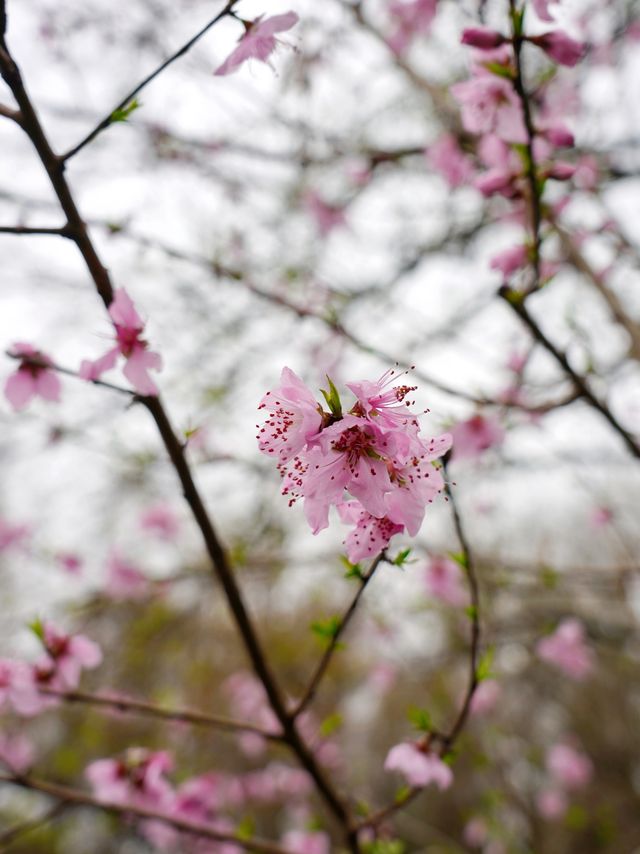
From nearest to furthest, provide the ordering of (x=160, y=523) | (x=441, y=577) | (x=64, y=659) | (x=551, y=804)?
(x=64, y=659) → (x=441, y=577) → (x=160, y=523) → (x=551, y=804)

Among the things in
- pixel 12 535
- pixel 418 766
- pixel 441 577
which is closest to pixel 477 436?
pixel 418 766

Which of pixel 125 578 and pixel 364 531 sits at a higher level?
pixel 125 578

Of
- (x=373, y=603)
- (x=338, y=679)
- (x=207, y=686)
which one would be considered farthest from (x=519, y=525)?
(x=373, y=603)

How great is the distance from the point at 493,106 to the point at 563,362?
28.7 inches

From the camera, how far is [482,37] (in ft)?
4.78

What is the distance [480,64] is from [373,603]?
10.1 feet

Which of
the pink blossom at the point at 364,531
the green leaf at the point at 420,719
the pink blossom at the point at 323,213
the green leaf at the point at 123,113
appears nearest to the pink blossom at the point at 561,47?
the green leaf at the point at 123,113

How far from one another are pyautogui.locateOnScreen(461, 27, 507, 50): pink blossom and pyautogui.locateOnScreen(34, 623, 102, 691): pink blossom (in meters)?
1.95

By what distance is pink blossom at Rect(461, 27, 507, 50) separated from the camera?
4.75 ft

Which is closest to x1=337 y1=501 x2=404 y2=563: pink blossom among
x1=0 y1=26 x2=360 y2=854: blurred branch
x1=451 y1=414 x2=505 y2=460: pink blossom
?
x1=0 y1=26 x2=360 y2=854: blurred branch

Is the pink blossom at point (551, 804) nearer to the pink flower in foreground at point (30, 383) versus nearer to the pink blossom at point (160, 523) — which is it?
the pink blossom at point (160, 523)

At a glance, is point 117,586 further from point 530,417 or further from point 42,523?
point 530,417

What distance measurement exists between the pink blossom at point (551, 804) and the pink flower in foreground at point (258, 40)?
8973 mm

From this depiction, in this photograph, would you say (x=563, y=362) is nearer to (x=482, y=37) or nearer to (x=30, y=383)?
(x=482, y=37)
